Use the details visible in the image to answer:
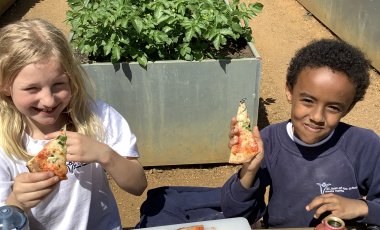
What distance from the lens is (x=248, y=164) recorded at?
6.77 ft

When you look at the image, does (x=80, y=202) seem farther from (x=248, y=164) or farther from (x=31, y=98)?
(x=248, y=164)

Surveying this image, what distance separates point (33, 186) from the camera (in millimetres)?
1756

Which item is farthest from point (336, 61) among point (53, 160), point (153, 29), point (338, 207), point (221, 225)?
point (153, 29)

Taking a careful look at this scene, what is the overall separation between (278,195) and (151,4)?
2.36 meters

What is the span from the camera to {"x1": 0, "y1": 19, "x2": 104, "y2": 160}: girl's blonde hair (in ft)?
6.58

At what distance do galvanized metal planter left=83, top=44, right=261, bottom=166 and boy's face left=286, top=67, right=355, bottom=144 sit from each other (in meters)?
1.73

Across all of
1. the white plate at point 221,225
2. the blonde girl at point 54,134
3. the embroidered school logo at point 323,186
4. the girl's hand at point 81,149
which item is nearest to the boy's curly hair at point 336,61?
the embroidered school logo at point 323,186

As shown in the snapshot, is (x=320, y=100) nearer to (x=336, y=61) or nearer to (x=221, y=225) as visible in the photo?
(x=336, y=61)

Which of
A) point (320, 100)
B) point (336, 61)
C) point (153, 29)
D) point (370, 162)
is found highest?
point (336, 61)

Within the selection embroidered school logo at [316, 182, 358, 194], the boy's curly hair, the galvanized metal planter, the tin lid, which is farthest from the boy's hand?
the galvanized metal planter

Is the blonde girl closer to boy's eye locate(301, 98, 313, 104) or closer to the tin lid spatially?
the tin lid

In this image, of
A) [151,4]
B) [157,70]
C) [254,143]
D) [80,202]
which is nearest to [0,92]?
[80,202]

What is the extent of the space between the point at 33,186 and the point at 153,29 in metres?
2.42

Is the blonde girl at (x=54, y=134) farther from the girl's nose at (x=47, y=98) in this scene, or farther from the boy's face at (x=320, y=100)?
the boy's face at (x=320, y=100)
